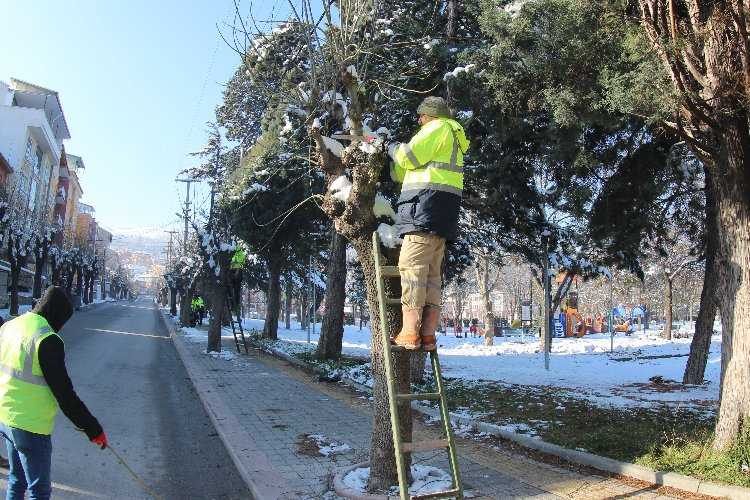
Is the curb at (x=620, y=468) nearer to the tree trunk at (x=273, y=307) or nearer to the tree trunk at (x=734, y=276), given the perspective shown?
the tree trunk at (x=734, y=276)

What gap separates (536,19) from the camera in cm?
827

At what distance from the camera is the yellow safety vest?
170 inches

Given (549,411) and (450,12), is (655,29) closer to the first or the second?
(549,411)

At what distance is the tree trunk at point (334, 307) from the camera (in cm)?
1670

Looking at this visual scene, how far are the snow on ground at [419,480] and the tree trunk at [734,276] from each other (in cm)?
278

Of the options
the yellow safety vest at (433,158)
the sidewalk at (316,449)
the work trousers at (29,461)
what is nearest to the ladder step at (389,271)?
the yellow safety vest at (433,158)

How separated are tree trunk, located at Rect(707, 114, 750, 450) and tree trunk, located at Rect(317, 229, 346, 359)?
11.5 m

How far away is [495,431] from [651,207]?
609 cm

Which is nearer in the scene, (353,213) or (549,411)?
(353,213)

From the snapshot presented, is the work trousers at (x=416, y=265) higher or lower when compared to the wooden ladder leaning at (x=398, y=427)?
higher

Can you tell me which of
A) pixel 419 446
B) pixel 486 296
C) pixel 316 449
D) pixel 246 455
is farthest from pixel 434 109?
pixel 486 296

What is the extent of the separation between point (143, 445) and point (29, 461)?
162 inches

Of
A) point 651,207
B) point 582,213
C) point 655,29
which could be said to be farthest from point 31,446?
point 651,207

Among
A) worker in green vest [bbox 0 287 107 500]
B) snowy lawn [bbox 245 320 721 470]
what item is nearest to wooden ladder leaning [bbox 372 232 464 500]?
worker in green vest [bbox 0 287 107 500]
